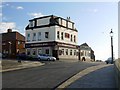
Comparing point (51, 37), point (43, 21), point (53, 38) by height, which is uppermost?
point (43, 21)

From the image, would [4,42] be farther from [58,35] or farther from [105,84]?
[105,84]

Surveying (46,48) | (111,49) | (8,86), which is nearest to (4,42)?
(46,48)

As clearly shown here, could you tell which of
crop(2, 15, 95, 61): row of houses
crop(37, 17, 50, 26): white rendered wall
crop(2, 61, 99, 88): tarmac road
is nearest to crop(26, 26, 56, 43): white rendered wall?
crop(2, 15, 95, 61): row of houses

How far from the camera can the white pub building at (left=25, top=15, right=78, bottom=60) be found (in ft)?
204

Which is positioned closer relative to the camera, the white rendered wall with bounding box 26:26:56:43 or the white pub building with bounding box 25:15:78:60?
the white pub building with bounding box 25:15:78:60

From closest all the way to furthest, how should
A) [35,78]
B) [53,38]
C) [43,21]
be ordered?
[35,78] → [53,38] → [43,21]

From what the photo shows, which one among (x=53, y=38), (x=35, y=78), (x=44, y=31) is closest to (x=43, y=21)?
(x=44, y=31)

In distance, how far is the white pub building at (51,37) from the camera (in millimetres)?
62188

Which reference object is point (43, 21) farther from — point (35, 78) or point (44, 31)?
point (35, 78)

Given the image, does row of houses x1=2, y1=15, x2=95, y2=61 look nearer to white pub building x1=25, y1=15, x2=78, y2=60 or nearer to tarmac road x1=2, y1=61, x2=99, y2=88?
white pub building x1=25, y1=15, x2=78, y2=60

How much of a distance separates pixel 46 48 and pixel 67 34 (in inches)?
303

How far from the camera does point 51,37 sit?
62.8 m

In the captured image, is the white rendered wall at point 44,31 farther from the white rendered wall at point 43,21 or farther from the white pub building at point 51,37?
the white rendered wall at point 43,21

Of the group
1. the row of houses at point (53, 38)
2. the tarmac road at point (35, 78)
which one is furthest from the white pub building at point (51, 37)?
the tarmac road at point (35, 78)
